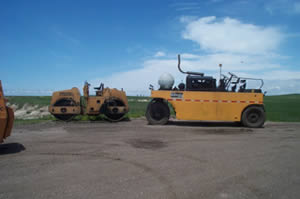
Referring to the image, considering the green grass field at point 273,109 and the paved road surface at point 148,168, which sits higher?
the green grass field at point 273,109

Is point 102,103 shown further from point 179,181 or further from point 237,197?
point 237,197

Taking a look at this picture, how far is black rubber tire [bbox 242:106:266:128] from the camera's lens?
10.8 meters

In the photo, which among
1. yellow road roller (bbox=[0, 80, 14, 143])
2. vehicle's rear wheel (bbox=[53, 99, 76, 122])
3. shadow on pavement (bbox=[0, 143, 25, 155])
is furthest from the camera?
vehicle's rear wheel (bbox=[53, 99, 76, 122])

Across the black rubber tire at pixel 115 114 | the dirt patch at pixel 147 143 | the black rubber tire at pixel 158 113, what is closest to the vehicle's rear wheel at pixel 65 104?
the black rubber tire at pixel 115 114

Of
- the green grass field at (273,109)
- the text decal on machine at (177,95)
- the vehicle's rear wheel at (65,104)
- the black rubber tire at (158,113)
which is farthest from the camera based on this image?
the green grass field at (273,109)

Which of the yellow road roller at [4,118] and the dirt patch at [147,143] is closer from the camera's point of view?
the yellow road roller at [4,118]

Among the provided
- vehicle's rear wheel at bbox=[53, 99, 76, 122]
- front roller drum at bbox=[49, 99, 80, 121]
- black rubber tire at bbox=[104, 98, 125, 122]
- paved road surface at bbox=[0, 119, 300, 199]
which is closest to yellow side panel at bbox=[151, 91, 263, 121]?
paved road surface at bbox=[0, 119, 300, 199]

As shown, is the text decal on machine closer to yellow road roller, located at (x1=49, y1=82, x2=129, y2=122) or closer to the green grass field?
yellow road roller, located at (x1=49, y1=82, x2=129, y2=122)

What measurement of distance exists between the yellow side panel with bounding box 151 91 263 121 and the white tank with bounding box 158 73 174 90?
789mm

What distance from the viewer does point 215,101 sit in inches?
424

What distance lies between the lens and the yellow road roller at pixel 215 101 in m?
10.8

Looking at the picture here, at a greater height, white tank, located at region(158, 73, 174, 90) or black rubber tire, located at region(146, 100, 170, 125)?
white tank, located at region(158, 73, 174, 90)

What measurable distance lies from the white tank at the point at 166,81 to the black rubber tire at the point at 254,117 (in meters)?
3.86

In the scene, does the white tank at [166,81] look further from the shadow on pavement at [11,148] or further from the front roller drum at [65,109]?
the shadow on pavement at [11,148]
